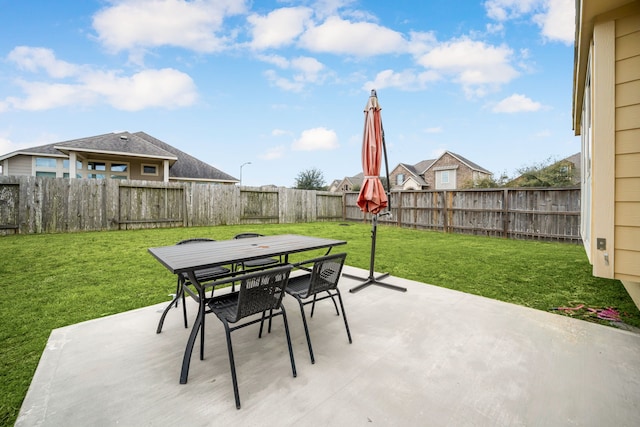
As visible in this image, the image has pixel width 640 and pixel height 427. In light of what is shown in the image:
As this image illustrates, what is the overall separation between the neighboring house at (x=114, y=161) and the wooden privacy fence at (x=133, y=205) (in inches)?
268

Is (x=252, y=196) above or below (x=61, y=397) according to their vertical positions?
above

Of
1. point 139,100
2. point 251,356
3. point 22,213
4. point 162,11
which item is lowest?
point 251,356

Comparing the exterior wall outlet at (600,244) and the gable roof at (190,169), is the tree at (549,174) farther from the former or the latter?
the gable roof at (190,169)

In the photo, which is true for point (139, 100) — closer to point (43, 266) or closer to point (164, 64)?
point (164, 64)

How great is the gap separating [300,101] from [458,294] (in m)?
20.1

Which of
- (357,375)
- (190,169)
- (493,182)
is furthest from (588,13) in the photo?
(493,182)

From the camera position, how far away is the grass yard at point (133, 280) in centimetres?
247

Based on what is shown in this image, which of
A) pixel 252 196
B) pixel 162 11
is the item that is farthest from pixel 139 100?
pixel 252 196

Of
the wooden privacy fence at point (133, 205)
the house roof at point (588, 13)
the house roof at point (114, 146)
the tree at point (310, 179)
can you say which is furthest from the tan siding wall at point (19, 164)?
the house roof at point (588, 13)

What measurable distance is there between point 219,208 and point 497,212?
10.8 metres

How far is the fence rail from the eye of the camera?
810 cm

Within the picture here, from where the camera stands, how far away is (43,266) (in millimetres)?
4742

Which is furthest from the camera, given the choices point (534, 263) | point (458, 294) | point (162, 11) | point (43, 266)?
point (162, 11)

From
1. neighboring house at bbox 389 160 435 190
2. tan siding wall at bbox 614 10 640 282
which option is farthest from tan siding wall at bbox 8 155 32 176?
neighboring house at bbox 389 160 435 190
